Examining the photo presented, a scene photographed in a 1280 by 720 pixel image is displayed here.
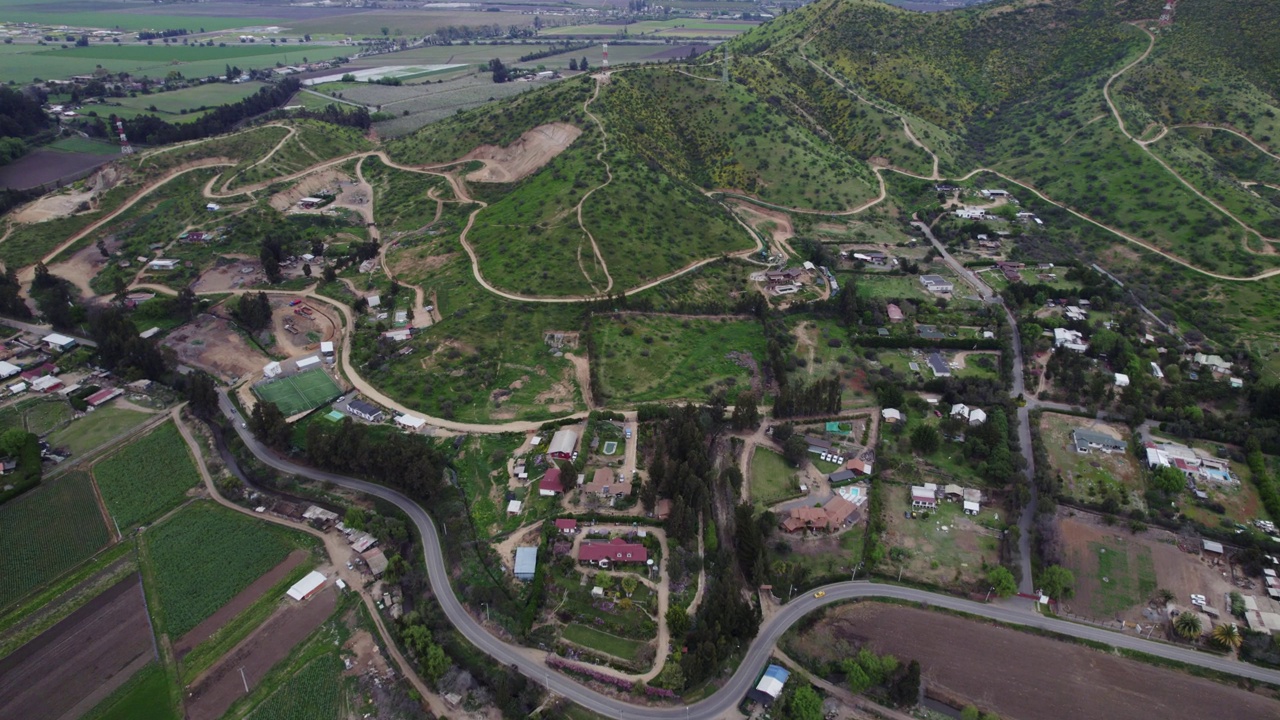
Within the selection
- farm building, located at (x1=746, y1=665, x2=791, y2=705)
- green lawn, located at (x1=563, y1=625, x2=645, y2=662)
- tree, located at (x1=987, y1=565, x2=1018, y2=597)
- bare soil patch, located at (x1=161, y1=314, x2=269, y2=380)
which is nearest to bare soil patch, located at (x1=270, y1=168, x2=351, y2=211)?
bare soil patch, located at (x1=161, y1=314, x2=269, y2=380)

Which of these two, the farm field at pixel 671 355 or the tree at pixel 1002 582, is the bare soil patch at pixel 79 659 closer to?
the farm field at pixel 671 355

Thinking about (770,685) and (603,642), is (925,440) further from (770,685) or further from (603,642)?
(603,642)

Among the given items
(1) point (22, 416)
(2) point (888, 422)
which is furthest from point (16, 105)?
(2) point (888, 422)

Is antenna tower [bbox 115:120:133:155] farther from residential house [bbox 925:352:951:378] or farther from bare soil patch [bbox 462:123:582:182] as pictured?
residential house [bbox 925:352:951:378]

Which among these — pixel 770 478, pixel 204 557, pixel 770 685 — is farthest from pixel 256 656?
pixel 770 478

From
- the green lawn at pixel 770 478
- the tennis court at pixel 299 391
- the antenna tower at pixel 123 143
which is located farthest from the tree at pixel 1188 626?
the antenna tower at pixel 123 143
